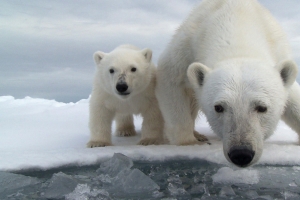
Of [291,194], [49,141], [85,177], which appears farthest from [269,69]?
[49,141]

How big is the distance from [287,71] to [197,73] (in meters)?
0.74

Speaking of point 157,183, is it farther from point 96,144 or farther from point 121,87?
point 96,144

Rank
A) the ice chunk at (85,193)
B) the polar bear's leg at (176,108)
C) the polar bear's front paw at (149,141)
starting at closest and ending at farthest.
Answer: the ice chunk at (85,193) → the polar bear's leg at (176,108) → the polar bear's front paw at (149,141)

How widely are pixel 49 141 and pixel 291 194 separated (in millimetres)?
3869

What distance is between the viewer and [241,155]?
2.58 m

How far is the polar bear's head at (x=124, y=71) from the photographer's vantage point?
182 inches

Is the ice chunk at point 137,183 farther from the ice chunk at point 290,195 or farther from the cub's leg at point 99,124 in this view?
the cub's leg at point 99,124

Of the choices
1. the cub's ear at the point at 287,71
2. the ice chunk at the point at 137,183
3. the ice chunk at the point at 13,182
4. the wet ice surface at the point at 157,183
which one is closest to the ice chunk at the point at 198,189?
the wet ice surface at the point at 157,183

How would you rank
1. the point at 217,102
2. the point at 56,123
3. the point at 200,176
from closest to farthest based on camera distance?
the point at 217,102 → the point at 200,176 → the point at 56,123

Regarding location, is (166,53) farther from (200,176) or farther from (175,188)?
(175,188)

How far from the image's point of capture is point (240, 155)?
2.58m

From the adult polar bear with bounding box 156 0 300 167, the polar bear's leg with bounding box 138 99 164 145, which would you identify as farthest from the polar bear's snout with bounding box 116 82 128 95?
the polar bear's leg with bounding box 138 99 164 145

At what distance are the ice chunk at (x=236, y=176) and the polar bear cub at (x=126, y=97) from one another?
5.36 feet

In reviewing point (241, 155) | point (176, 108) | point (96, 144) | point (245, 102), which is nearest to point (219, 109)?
point (245, 102)
